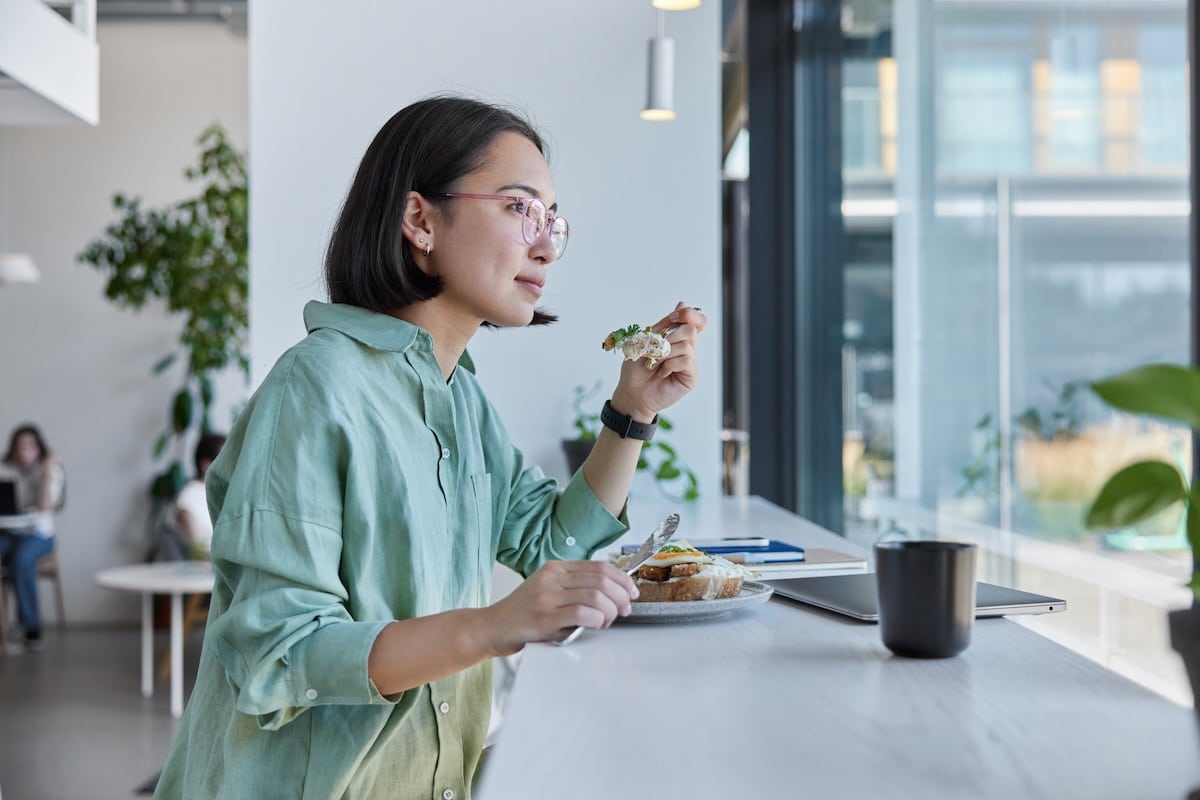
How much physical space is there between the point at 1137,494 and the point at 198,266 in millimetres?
6514

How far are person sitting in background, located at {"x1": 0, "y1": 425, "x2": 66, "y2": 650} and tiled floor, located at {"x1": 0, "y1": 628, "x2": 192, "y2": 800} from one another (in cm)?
26

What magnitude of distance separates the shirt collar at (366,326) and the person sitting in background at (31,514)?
6284mm

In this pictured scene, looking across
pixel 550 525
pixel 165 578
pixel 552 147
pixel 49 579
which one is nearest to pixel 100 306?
A: pixel 49 579

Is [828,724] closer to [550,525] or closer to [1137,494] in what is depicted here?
[1137,494]

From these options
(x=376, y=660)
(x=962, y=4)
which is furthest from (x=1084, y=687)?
(x=962, y=4)

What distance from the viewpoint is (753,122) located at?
339cm

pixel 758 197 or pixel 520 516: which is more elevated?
pixel 758 197

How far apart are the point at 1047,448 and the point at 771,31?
2.12 meters

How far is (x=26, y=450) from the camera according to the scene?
6.82m

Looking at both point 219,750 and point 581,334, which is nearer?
point 219,750

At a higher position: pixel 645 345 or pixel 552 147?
pixel 552 147

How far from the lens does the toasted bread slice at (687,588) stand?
1143 mm

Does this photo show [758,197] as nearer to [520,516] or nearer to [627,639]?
[520,516]

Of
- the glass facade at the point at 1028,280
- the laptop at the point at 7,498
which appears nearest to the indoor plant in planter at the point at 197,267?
the laptop at the point at 7,498
